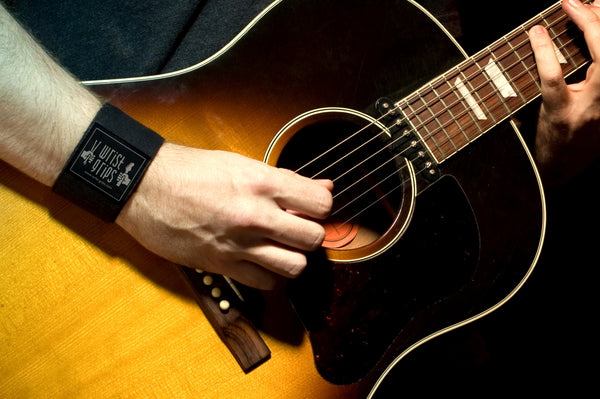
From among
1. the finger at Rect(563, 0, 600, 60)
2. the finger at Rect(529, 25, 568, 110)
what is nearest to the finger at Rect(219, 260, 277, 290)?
the finger at Rect(529, 25, 568, 110)

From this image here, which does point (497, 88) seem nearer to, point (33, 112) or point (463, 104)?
point (463, 104)

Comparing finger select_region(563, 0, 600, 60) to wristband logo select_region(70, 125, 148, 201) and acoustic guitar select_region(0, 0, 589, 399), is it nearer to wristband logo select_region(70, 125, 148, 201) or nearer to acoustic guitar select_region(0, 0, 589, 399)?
acoustic guitar select_region(0, 0, 589, 399)

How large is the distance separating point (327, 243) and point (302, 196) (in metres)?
0.23

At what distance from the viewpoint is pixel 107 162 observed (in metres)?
0.72

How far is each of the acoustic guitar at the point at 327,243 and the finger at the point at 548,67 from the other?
0.02 meters

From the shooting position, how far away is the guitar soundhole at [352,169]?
0.83 meters

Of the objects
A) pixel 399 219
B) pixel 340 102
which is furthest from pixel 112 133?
pixel 399 219

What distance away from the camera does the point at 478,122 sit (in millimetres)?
845

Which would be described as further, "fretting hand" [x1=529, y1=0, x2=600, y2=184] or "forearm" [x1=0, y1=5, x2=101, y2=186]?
"fretting hand" [x1=529, y1=0, x2=600, y2=184]

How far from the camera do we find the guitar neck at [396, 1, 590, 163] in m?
0.84

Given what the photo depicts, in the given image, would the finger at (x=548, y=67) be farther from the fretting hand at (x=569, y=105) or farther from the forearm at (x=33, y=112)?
the forearm at (x=33, y=112)

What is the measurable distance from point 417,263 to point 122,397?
61 cm

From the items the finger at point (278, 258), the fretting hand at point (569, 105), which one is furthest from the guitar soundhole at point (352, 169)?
the fretting hand at point (569, 105)

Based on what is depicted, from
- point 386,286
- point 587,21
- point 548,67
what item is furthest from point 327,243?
point 587,21
